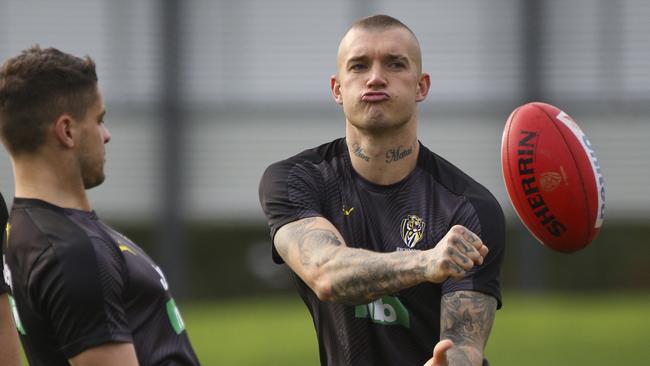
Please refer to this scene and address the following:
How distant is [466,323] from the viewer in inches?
185

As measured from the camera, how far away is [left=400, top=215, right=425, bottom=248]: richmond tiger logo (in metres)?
4.95

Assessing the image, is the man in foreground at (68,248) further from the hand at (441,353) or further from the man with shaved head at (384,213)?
the hand at (441,353)

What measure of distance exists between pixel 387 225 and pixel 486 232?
0.45 metres

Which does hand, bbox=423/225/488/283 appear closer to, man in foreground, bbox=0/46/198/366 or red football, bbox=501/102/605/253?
man in foreground, bbox=0/46/198/366

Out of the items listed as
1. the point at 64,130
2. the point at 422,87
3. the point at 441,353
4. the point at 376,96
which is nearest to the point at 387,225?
the point at 376,96

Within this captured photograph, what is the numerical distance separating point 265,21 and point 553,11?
15.4 ft

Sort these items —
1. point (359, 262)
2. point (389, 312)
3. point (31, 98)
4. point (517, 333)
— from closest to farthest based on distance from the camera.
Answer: point (31, 98)
point (359, 262)
point (389, 312)
point (517, 333)

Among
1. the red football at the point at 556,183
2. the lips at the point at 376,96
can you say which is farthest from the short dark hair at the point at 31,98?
the red football at the point at 556,183

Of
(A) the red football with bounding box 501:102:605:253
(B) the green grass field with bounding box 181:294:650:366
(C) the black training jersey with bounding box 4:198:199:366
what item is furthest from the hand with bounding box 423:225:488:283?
(B) the green grass field with bounding box 181:294:650:366

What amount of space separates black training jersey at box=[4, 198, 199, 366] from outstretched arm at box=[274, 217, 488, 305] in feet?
2.15

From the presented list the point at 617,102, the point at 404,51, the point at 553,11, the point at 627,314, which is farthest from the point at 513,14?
the point at 404,51

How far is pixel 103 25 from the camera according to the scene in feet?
59.4

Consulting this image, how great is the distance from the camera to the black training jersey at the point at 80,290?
12.6 feet

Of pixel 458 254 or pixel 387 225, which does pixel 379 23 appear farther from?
pixel 458 254
